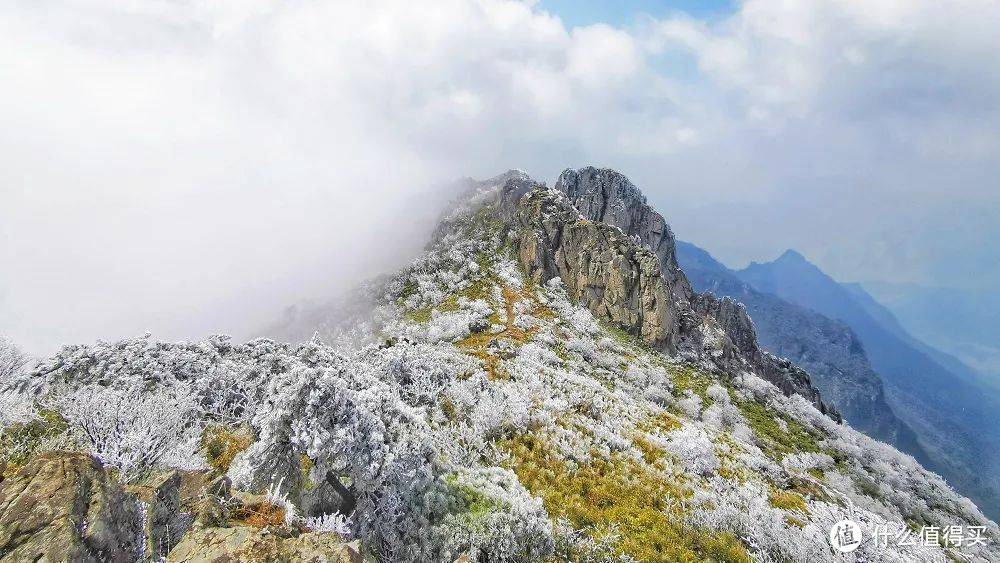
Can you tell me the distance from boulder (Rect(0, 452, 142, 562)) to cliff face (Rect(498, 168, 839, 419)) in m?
84.8

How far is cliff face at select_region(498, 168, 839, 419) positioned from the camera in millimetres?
89312

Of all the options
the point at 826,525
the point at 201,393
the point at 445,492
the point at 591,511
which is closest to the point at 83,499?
the point at 445,492

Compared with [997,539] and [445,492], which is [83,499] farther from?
[997,539]

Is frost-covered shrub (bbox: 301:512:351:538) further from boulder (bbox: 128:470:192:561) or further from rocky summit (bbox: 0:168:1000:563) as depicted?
boulder (bbox: 128:470:192:561)

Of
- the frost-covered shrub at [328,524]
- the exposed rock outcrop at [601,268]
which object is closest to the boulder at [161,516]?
the frost-covered shrub at [328,524]

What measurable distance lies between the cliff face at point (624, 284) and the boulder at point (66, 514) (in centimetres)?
8478

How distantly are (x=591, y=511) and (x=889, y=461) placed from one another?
77053 mm

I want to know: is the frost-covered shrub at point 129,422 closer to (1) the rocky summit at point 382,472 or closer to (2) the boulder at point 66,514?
(1) the rocky summit at point 382,472

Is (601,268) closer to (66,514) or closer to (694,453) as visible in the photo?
(694,453)

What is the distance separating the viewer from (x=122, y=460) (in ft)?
54.2

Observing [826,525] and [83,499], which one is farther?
[826,525]

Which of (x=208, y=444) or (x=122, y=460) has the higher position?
(x=122, y=460)

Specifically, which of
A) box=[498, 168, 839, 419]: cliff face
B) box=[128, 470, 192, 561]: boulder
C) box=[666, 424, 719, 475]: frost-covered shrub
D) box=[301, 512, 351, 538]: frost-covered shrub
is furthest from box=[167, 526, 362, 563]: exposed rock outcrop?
box=[498, 168, 839, 419]: cliff face

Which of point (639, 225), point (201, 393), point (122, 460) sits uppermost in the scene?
point (639, 225)
